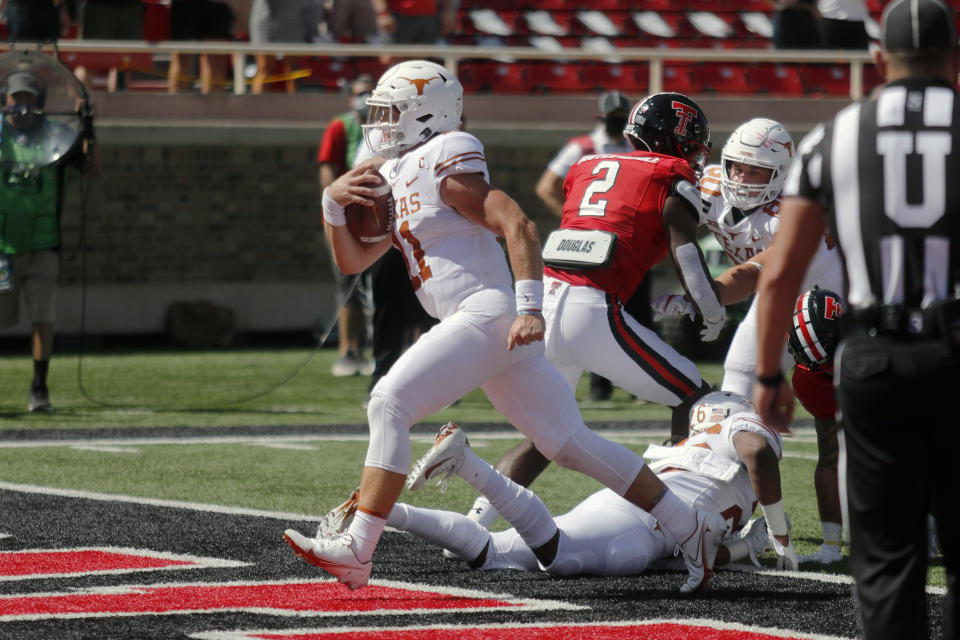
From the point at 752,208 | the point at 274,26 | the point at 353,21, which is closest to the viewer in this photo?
the point at 752,208

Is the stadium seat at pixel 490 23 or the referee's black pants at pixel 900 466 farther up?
the stadium seat at pixel 490 23

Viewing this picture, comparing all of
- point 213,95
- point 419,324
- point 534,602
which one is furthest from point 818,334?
point 213,95

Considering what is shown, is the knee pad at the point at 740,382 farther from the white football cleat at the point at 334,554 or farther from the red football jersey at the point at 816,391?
the white football cleat at the point at 334,554

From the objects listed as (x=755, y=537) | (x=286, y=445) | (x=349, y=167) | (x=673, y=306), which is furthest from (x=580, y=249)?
(x=349, y=167)

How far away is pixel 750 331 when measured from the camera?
282 inches

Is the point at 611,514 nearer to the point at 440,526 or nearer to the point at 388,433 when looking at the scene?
the point at 440,526

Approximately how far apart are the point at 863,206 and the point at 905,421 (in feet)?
1.53

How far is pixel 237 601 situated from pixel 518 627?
3.05ft

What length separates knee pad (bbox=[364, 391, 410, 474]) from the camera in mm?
5461

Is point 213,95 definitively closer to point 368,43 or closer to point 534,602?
point 368,43

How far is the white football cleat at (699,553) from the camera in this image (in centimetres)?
557

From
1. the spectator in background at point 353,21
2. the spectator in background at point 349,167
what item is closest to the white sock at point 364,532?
the spectator in background at point 349,167

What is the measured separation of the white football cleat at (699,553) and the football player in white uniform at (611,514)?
0.18m

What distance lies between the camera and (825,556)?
6223mm
